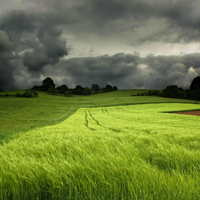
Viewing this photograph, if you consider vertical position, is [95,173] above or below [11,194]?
above

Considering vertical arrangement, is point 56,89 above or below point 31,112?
above

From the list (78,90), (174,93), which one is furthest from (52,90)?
(174,93)

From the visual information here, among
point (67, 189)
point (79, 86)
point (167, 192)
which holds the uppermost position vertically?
point (79, 86)

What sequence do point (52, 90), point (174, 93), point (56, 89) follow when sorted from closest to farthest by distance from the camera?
point (174, 93) < point (52, 90) < point (56, 89)

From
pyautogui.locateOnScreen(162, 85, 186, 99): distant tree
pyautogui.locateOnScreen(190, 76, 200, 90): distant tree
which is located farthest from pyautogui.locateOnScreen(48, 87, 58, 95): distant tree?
pyautogui.locateOnScreen(190, 76, 200, 90): distant tree

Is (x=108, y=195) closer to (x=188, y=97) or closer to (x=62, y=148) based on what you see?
(x=62, y=148)

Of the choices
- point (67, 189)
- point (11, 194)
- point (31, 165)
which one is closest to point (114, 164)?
point (67, 189)

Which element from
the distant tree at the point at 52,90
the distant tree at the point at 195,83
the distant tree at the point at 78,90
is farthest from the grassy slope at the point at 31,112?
the distant tree at the point at 195,83

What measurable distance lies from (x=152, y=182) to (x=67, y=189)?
36.5 inches

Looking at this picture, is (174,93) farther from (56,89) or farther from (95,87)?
(95,87)

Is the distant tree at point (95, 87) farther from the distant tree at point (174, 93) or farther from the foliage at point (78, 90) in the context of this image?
the distant tree at point (174, 93)

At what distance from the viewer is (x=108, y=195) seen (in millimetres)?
1425

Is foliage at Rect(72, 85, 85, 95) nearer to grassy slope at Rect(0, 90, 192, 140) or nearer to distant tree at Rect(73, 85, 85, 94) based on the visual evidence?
distant tree at Rect(73, 85, 85, 94)

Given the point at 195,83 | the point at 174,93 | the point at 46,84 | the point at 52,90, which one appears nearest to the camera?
the point at 174,93
